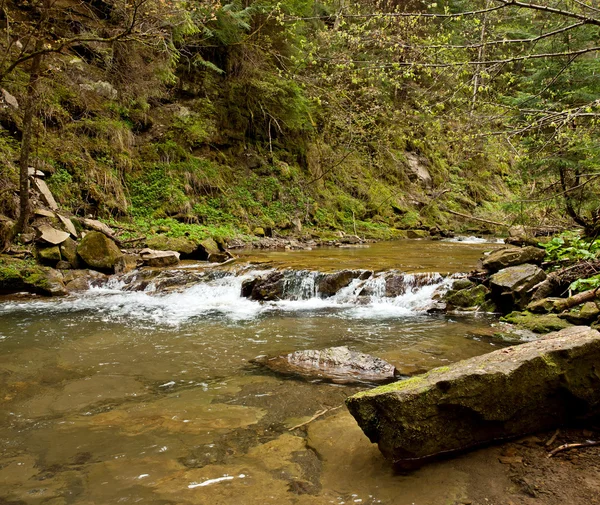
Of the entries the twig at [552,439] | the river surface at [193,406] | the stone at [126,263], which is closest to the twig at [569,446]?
the twig at [552,439]

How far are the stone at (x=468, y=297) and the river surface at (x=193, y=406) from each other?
60 cm

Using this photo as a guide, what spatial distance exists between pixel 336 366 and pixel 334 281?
5.25m

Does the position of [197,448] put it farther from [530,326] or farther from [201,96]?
[201,96]

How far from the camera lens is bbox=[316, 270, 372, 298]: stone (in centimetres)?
987

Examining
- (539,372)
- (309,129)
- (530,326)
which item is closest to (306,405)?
(539,372)

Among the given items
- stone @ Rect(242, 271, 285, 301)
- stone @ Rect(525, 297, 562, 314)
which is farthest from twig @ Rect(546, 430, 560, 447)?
stone @ Rect(242, 271, 285, 301)

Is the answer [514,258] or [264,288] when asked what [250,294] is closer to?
[264,288]

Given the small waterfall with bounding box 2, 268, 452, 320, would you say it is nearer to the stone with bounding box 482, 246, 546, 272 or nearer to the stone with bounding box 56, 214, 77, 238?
the stone with bounding box 482, 246, 546, 272

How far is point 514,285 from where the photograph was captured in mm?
7805

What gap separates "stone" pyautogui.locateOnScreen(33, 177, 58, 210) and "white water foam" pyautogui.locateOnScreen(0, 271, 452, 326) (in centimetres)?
378

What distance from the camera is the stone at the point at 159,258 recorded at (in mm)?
11398

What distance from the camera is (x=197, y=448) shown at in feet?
9.71

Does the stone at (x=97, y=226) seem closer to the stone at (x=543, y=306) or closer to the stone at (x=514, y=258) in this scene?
the stone at (x=514, y=258)

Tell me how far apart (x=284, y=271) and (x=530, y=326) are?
18.2 feet
